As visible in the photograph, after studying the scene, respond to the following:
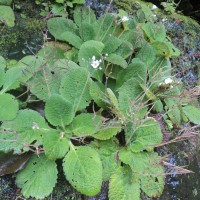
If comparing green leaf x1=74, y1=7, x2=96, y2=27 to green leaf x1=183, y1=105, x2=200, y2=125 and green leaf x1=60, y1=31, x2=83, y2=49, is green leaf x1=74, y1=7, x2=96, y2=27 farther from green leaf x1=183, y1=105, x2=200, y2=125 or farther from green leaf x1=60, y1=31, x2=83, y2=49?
green leaf x1=183, y1=105, x2=200, y2=125

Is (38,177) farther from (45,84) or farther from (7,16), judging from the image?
(7,16)

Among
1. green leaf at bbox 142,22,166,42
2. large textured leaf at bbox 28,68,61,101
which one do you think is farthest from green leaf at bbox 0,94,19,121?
green leaf at bbox 142,22,166,42

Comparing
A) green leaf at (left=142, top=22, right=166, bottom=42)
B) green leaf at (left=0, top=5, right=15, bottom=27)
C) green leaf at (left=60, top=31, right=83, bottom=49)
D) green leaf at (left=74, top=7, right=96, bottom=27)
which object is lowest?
green leaf at (left=0, top=5, right=15, bottom=27)

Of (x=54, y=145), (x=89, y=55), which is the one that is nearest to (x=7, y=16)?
(x=89, y=55)

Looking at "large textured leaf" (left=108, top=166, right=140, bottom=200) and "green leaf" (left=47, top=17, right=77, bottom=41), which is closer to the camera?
"large textured leaf" (left=108, top=166, right=140, bottom=200)

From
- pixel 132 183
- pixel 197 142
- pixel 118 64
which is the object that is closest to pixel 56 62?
pixel 118 64

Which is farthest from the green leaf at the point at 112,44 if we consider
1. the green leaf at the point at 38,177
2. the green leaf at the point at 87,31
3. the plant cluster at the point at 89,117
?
the green leaf at the point at 38,177

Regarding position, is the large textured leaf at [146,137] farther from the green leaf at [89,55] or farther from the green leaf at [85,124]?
the green leaf at [89,55]
